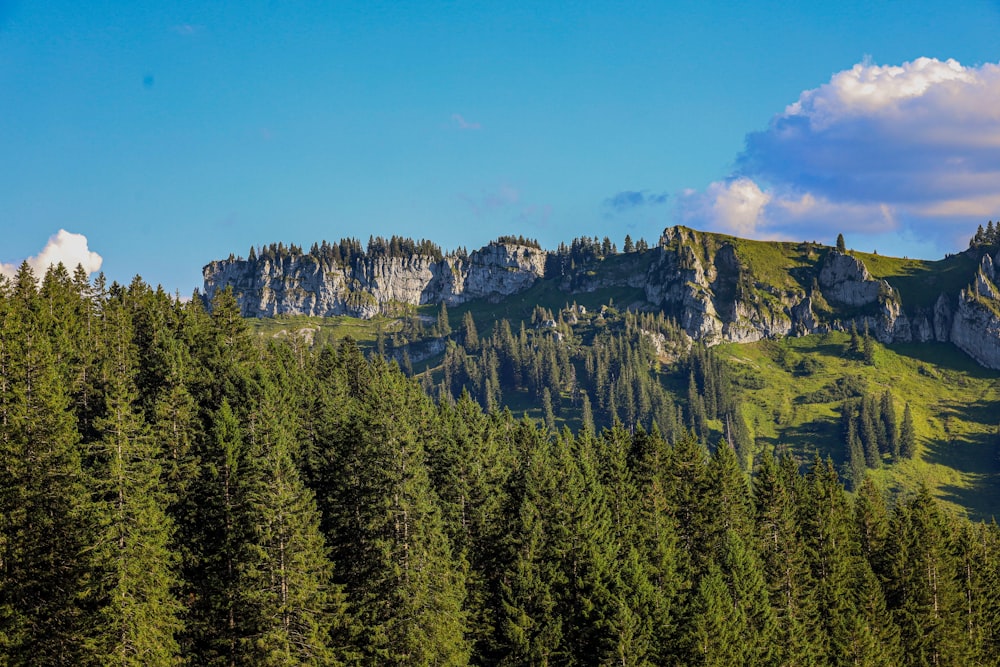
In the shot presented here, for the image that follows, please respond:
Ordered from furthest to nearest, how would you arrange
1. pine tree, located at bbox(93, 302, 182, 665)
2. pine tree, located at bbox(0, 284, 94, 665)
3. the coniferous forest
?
1. the coniferous forest
2. pine tree, located at bbox(0, 284, 94, 665)
3. pine tree, located at bbox(93, 302, 182, 665)

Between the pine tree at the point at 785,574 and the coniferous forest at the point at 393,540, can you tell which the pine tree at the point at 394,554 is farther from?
the pine tree at the point at 785,574

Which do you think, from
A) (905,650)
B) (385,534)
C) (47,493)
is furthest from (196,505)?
(905,650)

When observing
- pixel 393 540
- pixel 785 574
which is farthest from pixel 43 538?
pixel 785 574

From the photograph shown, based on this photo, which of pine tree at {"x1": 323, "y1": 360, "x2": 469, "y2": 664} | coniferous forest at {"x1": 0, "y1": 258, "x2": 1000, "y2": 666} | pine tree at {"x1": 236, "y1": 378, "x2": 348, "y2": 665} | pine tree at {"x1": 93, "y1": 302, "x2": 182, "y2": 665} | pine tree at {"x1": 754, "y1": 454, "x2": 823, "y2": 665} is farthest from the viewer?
pine tree at {"x1": 754, "y1": 454, "x2": 823, "y2": 665}

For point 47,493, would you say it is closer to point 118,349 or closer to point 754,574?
point 118,349

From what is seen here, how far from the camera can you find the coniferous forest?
1892 inches

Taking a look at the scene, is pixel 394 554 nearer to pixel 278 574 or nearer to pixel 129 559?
pixel 278 574

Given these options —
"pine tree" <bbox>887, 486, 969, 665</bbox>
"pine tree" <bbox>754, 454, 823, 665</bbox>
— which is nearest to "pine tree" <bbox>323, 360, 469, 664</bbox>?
"pine tree" <bbox>754, 454, 823, 665</bbox>

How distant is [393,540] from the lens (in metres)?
54.9

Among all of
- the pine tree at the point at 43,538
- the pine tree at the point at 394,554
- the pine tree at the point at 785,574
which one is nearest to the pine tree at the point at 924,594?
the pine tree at the point at 785,574

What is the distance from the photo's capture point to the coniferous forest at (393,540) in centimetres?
4806

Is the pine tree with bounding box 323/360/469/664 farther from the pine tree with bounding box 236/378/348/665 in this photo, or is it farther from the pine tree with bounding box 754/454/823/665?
the pine tree with bounding box 754/454/823/665

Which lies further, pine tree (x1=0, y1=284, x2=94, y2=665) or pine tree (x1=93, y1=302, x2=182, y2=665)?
pine tree (x1=0, y1=284, x2=94, y2=665)

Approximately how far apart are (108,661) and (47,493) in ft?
37.8
